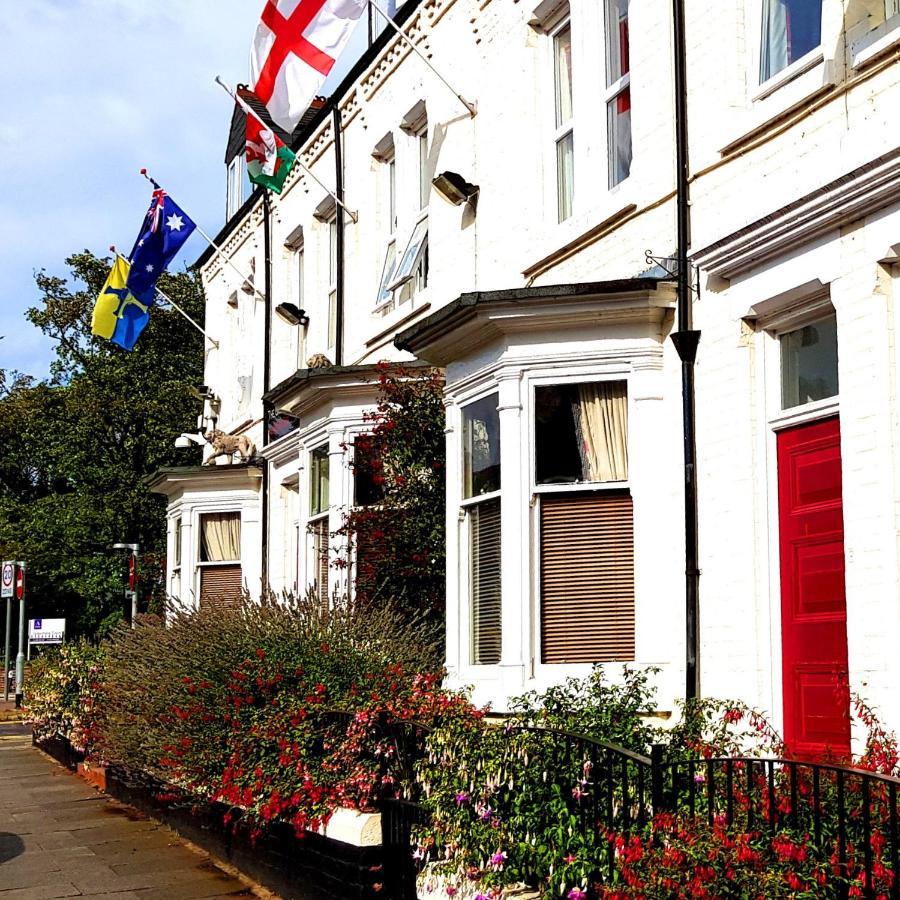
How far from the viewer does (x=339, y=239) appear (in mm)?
17281

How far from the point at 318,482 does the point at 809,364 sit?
812 cm

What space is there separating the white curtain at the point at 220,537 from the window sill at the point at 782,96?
44.2ft

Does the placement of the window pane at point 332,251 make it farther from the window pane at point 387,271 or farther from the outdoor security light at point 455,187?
the outdoor security light at point 455,187

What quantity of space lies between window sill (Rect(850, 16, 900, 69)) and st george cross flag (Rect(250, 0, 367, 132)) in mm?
6791

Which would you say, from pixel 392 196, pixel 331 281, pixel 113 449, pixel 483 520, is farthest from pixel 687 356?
pixel 113 449

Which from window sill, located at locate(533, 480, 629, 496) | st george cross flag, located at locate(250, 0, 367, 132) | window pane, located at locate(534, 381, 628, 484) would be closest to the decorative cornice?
window pane, located at locate(534, 381, 628, 484)

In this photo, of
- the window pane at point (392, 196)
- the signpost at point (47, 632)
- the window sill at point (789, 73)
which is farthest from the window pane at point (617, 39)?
the signpost at point (47, 632)

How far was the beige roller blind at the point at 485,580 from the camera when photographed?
35.2 ft

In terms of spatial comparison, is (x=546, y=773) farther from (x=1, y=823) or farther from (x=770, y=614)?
(x=1, y=823)

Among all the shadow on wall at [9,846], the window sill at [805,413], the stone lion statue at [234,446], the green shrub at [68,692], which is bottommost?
the shadow on wall at [9,846]

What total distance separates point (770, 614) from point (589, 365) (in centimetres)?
242

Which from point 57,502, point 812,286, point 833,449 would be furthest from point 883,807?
point 57,502

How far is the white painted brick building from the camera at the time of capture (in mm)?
7820

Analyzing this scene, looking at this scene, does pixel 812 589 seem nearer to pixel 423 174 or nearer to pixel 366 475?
pixel 366 475
